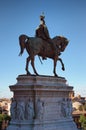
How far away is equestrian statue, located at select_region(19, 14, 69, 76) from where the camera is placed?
64.2 ft

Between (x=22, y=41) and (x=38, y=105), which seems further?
(x=22, y=41)

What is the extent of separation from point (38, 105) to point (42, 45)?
12.7 ft

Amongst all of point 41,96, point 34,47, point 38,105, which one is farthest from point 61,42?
point 38,105

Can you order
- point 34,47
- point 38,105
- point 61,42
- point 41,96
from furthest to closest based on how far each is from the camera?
point 61,42, point 34,47, point 41,96, point 38,105

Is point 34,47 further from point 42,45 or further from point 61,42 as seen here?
point 61,42

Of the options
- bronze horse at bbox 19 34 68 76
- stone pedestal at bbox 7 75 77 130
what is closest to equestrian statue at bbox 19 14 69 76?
bronze horse at bbox 19 34 68 76

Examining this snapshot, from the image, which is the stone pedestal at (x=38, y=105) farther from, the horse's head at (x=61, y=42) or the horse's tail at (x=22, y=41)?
the horse's head at (x=61, y=42)

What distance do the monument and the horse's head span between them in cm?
4

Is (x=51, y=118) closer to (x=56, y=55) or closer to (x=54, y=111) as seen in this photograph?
(x=54, y=111)

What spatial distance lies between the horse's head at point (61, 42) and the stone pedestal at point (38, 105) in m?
2.51

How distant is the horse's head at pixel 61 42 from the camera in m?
21.3

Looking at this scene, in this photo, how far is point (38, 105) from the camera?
60.6 ft

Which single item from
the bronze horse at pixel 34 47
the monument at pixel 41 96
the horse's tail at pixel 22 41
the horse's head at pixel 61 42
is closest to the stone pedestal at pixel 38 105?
the monument at pixel 41 96

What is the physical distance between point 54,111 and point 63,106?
84 centimetres
